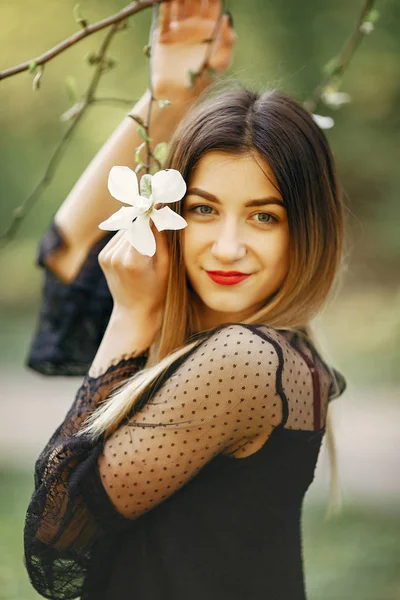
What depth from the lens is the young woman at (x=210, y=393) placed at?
3.47 feet

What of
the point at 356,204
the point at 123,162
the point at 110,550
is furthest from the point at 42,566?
the point at 356,204

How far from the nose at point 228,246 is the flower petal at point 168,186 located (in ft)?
0.28

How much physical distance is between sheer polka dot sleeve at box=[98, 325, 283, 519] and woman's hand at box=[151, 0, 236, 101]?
1.45 ft

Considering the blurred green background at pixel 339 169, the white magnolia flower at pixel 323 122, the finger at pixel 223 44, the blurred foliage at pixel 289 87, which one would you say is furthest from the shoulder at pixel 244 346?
the blurred foliage at pixel 289 87

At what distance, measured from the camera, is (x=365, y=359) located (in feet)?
18.0

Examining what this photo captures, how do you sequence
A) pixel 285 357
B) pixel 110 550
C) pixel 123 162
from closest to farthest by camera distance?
pixel 285 357
pixel 110 550
pixel 123 162

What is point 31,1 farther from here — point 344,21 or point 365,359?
point 365,359

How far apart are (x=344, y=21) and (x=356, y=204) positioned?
1.49 meters

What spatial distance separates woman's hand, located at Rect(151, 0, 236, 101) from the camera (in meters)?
1.28

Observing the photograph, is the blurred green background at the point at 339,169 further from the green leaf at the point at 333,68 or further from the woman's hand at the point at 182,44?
the woman's hand at the point at 182,44

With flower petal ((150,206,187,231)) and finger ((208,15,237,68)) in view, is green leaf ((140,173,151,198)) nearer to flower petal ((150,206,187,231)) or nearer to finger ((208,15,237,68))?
flower petal ((150,206,187,231))

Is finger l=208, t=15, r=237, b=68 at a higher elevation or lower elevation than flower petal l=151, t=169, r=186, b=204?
higher

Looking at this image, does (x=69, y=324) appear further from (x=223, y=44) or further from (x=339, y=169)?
(x=339, y=169)

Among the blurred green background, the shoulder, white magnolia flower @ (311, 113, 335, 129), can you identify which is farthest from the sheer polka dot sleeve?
the blurred green background
